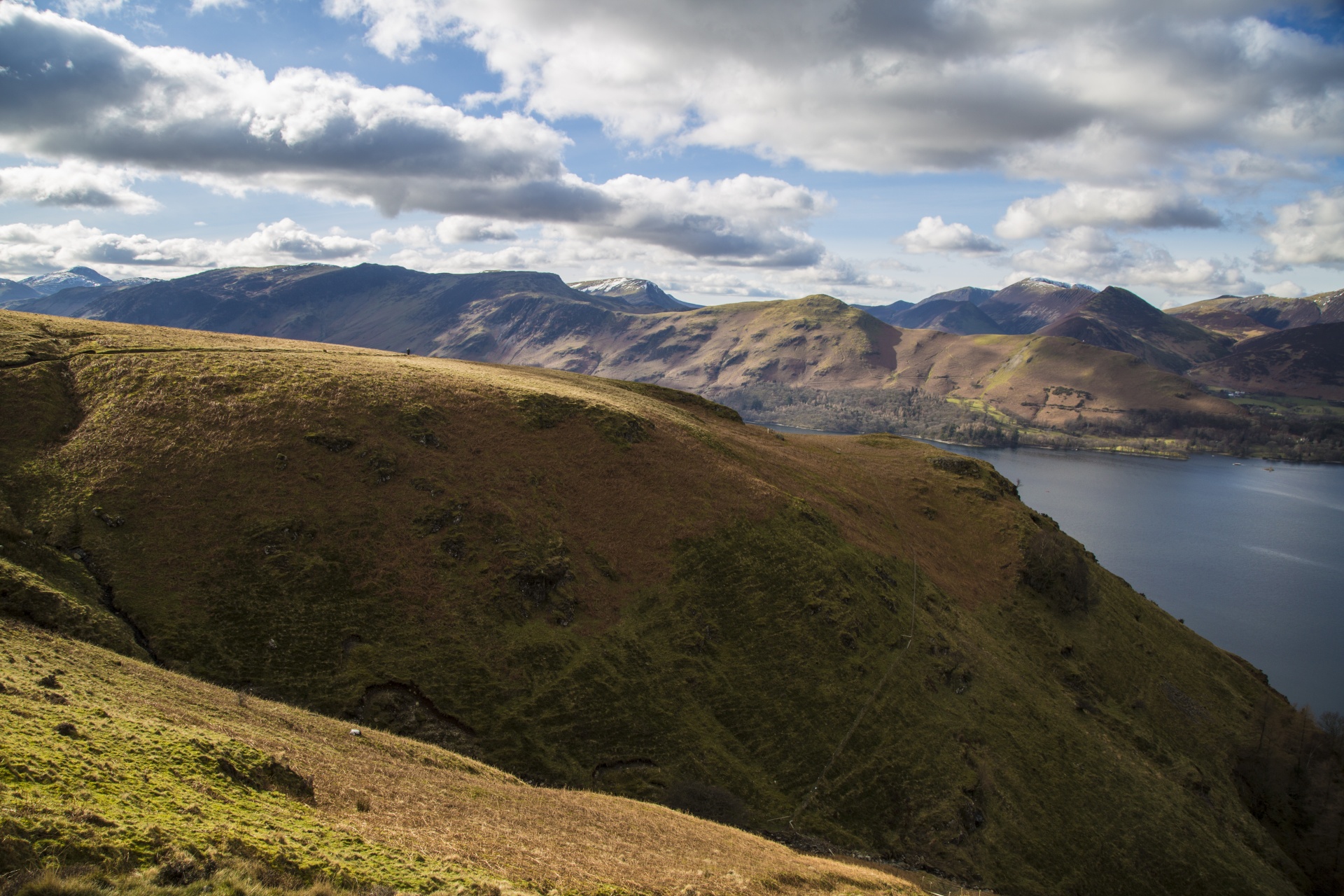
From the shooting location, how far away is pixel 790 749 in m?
53.2

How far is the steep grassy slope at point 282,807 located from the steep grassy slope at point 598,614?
11.0m

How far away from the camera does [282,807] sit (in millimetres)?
21922

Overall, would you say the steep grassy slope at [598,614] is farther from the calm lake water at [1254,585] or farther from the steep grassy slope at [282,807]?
the calm lake water at [1254,585]

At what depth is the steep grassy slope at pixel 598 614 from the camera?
46750 millimetres

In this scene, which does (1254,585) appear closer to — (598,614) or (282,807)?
(598,614)

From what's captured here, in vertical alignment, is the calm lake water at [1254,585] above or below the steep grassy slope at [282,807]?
below

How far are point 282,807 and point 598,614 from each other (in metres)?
36.4

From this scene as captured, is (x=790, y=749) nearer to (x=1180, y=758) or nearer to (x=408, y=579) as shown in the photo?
(x=408, y=579)

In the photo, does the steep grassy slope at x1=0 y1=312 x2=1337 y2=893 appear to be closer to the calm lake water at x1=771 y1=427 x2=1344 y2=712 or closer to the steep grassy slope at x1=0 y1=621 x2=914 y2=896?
the steep grassy slope at x1=0 y1=621 x2=914 y2=896

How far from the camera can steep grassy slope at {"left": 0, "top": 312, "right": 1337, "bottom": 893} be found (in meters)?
46.8

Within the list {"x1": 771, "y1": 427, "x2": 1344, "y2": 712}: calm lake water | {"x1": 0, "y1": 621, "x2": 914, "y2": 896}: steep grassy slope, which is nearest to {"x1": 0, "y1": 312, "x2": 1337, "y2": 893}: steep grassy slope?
{"x1": 0, "y1": 621, "x2": 914, "y2": 896}: steep grassy slope

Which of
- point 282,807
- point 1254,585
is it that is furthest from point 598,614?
point 1254,585

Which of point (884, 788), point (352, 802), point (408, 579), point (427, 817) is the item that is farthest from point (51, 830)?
point (884, 788)

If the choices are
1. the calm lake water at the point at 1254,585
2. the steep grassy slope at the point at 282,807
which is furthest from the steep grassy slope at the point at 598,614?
the calm lake water at the point at 1254,585
